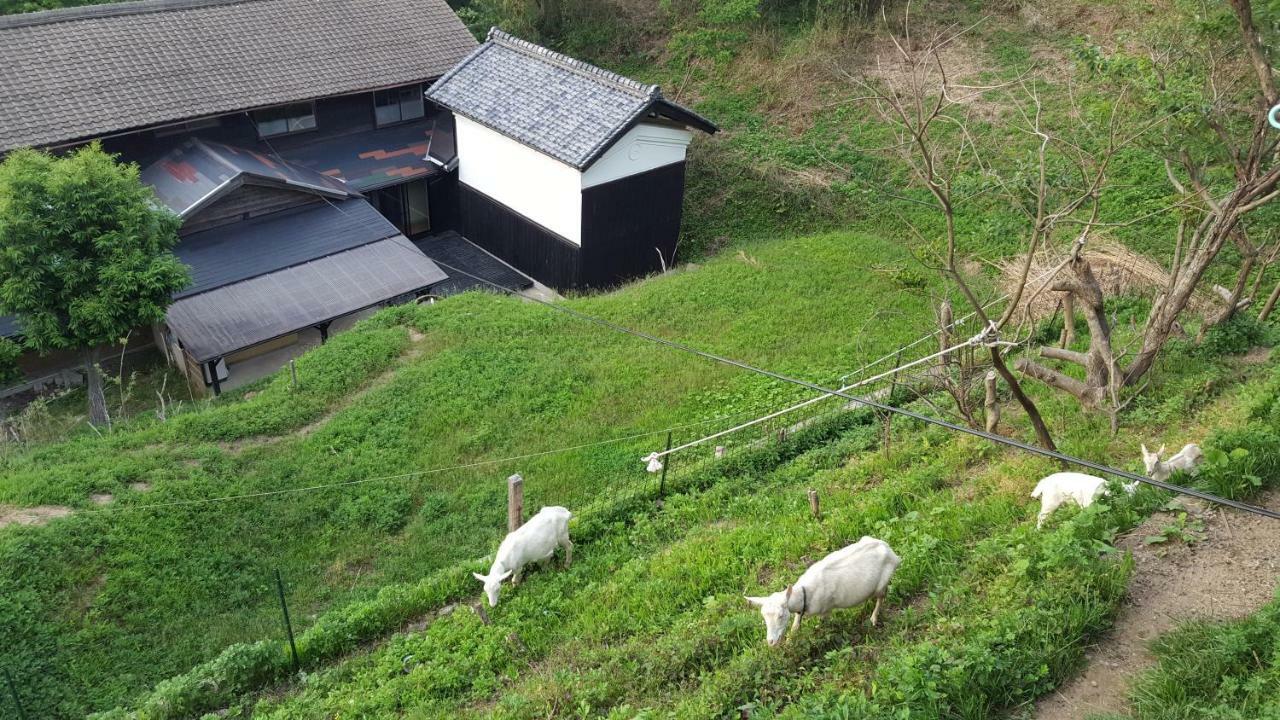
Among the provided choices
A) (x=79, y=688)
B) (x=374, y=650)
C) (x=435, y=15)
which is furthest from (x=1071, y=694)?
(x=435, y=15)

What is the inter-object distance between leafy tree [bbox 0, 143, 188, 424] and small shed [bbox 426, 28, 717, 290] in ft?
29.1

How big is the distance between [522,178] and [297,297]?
20.9 ft

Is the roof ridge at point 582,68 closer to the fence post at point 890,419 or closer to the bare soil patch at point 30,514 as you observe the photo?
the fence post at point 890,419

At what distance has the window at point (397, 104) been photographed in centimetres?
2559

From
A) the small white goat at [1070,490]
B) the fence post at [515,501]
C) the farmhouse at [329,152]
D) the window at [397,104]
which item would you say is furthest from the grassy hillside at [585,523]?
the window at [397,104]

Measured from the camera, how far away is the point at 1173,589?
805 centimetres

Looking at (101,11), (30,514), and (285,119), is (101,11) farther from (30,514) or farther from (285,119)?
(30,514)

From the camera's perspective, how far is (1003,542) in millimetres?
8875

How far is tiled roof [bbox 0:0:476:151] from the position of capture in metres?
20.3

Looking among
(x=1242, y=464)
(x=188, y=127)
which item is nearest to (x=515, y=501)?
(x=1242, y=464)

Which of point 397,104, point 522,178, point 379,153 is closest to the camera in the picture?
point 522,178

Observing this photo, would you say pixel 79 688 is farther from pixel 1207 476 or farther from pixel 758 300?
pixel 758 300

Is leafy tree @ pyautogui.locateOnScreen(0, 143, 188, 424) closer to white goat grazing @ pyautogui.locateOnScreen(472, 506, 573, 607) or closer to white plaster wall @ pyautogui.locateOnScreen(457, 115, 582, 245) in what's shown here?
white plaster wall @ pyautogui.locateOnScreen(457, 115, 582, 245)

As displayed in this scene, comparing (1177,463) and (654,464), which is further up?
(1177,463)
